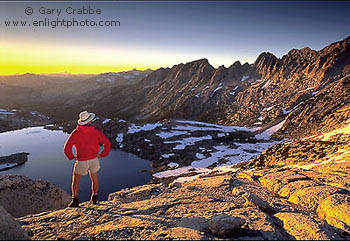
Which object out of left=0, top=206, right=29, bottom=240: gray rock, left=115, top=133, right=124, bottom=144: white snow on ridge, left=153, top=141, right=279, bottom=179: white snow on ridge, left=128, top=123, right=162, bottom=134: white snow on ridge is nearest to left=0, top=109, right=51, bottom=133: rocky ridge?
left=115, top=133, right=124, bottom=144: white snow on ridge

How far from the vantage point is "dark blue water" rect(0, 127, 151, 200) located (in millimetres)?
49219

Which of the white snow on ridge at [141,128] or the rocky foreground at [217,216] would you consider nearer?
the rocky foreground at [217,216]

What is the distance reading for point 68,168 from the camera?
60.2 meters

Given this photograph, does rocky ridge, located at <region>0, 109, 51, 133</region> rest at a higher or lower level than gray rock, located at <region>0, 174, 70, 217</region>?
lower

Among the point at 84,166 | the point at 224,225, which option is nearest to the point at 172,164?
the point at 84,166

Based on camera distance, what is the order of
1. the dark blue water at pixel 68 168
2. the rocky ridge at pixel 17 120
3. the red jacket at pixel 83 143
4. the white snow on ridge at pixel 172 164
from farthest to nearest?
the rocky ridge at pixel 17 120, the white snow on ridge at pixel 172 164, the dark blue water at pixel 68 168, the red jacket at pixel 83 143

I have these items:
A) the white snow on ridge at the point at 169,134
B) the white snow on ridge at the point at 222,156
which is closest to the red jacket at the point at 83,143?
the white snow on ridge at the point at 222,156

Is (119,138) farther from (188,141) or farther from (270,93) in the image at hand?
(270,93)

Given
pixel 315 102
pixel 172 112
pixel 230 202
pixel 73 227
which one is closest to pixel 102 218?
pixel 73 227

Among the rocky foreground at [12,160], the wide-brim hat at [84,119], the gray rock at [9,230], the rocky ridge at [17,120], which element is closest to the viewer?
the gray rock at [9,230]

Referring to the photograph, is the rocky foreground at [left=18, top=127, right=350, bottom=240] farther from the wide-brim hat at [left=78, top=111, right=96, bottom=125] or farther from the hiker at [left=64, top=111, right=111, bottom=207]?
the wide-brim hat at [left=78, top=111, right=96, bottom=125]

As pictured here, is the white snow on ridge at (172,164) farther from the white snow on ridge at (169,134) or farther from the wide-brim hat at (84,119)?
the wide-brim hat at (84,119)

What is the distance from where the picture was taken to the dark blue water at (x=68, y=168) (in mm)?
49219

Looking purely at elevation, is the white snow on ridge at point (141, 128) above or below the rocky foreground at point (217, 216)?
below
